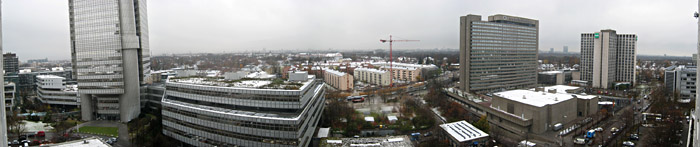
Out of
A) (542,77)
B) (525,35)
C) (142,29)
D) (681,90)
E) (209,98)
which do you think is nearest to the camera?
(209,98)

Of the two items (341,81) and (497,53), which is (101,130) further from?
(497,53)

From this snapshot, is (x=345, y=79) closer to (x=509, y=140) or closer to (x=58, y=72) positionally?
(x=509, y=140)

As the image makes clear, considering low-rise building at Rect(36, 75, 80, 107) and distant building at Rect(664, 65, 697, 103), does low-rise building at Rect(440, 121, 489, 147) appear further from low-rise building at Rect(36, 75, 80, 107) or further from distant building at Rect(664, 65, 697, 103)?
low-rise building at Rect(36, 75, 80, 107)

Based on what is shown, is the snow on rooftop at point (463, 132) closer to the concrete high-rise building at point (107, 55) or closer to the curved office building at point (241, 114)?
the curved office building at point (241, 114)

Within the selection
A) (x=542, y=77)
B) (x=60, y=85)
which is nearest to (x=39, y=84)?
(x=60, y=85)

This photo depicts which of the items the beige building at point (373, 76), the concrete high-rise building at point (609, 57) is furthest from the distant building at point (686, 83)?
the beige building at point (373, 76)
